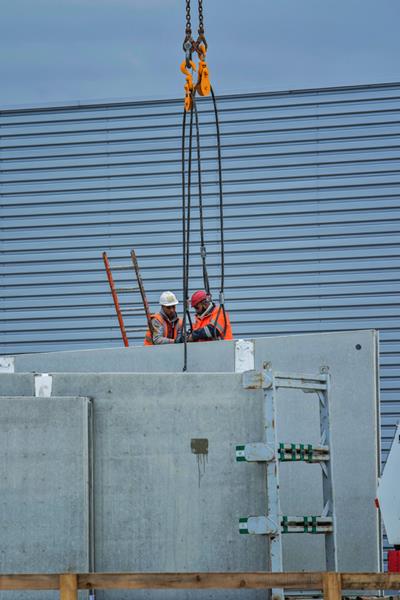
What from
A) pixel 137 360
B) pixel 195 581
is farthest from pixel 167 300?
pixel 195 581

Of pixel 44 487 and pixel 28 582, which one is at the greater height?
pixel 44 487

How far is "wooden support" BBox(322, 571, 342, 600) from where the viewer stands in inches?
270

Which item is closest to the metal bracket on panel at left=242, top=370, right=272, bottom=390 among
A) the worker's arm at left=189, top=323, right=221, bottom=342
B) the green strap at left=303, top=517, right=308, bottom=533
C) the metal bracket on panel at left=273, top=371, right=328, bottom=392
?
the metal bracket on panel at left=273, top=371, right=328, bottom=392

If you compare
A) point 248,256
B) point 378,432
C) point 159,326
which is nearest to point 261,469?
point 378,432

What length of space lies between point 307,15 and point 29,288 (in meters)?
4.44

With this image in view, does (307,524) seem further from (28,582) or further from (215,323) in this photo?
(215,323)

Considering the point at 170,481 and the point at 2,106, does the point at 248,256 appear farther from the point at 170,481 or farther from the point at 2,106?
the point at 170,481

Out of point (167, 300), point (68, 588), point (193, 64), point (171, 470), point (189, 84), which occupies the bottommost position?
point (68, 588)

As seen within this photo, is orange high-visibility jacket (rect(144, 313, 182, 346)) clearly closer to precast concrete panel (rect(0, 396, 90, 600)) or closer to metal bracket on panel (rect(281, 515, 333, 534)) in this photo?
precast concrete panel (rect(0, 396, 90, 600))

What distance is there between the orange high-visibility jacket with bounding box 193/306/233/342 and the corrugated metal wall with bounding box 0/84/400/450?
231 cm

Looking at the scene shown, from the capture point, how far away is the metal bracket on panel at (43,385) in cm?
817

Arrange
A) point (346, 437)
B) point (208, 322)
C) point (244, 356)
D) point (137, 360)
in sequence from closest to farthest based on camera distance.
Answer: point (346, 437)
point (244, 356)
point (137, 360)
point (208, 322)

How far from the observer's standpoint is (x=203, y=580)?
684 centimetres

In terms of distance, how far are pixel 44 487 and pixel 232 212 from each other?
6485 mm
